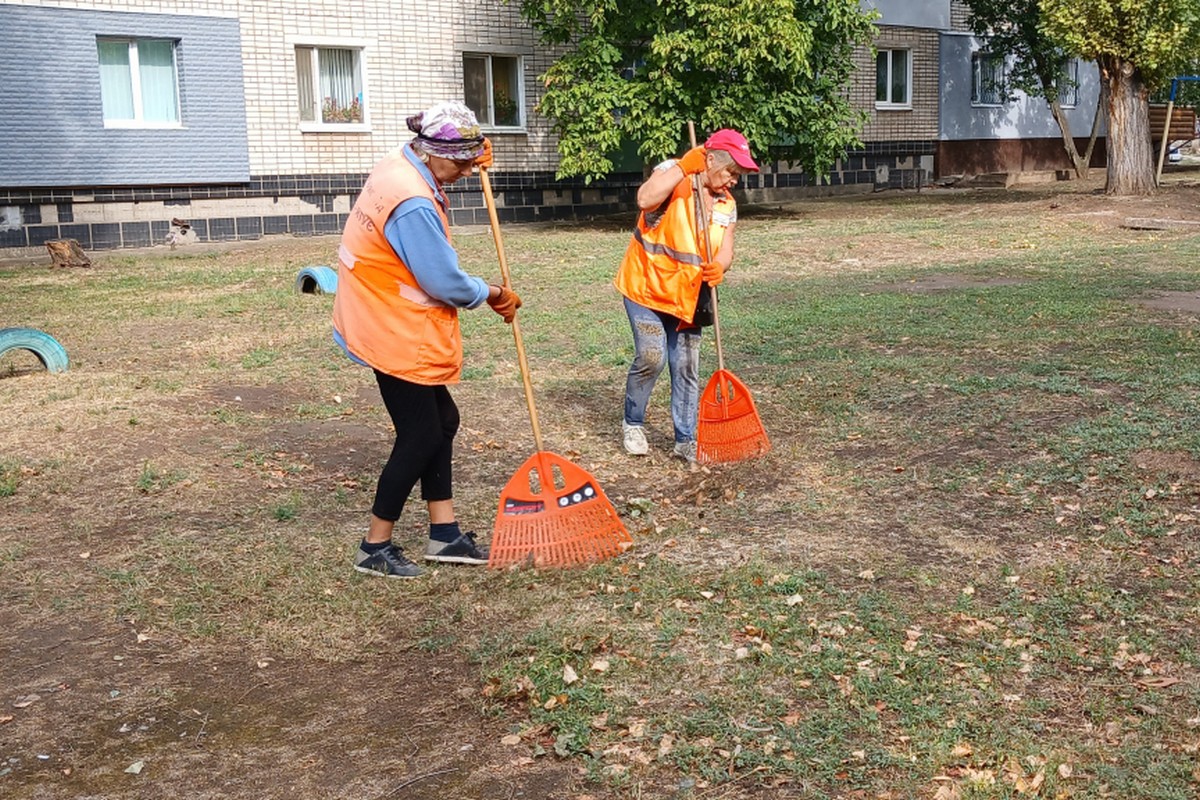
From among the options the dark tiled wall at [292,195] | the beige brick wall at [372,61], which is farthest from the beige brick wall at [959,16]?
the beige brick wall at [372,61]

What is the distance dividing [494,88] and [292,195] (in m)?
4.20

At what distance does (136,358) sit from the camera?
10.0 metres

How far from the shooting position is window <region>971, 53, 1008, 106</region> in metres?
29.5

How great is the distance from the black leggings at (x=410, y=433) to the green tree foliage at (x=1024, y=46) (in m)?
24.5

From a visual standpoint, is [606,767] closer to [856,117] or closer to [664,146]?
[664,146]

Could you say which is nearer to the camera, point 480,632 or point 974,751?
point 974,751

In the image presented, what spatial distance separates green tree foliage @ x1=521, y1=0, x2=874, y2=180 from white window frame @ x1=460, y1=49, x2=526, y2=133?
1.33m

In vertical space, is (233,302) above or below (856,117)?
below

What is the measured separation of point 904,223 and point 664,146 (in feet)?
12.2

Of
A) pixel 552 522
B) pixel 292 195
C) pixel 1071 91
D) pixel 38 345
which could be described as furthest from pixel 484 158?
pixel 1071 91

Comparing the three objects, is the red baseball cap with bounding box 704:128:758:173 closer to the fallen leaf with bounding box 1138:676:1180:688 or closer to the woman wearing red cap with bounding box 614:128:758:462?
the woman wearing red cap with bounding box 614:128:758:462

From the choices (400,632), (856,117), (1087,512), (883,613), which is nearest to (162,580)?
(400,632)

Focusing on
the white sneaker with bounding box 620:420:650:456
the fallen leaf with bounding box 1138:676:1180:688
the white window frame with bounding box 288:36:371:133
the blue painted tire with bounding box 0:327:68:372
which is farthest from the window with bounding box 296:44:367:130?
the fallen leaf with bounding box 1138:676:1180:688

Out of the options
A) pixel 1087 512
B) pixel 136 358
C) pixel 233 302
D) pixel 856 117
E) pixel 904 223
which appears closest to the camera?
pixel 1087 512
